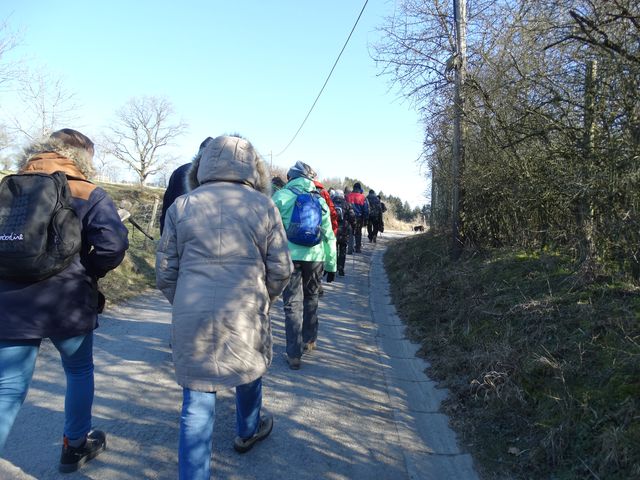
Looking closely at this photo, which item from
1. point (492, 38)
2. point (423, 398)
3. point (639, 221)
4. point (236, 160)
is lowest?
point (423, 398)

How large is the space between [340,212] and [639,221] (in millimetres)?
6551

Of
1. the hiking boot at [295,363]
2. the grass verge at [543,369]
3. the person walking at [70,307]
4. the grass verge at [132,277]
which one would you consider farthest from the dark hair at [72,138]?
the grass verge at [132,277]

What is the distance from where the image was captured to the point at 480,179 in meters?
7.48

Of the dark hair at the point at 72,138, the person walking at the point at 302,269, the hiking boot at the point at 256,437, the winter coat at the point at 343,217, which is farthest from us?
the winter coat at the point at 343,217

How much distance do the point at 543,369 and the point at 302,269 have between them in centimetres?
229

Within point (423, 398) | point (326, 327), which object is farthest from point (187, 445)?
point (326, 327)

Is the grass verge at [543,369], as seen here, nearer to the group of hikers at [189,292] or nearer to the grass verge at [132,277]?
the group of hikers at [189,292]

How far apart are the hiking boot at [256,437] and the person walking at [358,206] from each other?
31.5ft

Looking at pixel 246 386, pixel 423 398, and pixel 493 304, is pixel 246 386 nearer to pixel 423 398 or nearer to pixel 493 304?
pixel 423 398

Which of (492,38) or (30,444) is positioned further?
(492,38)

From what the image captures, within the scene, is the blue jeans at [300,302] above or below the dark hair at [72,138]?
below

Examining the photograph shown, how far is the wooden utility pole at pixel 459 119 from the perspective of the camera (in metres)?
7.75

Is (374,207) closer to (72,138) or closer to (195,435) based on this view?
(72,138)

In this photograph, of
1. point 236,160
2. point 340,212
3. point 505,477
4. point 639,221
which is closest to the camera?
point 236,160
